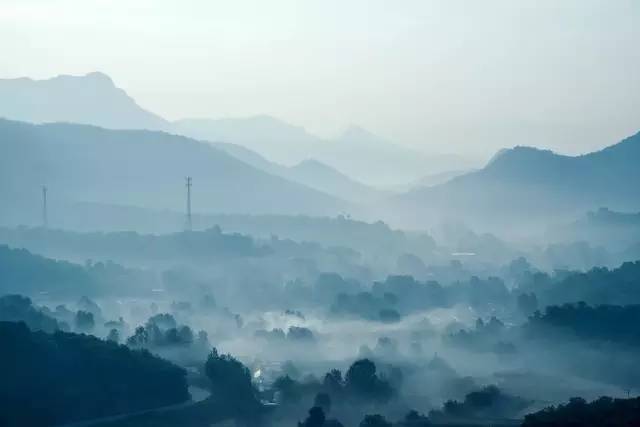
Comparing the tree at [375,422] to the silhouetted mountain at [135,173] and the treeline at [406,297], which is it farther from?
the silhouetted mountain at [135,173]

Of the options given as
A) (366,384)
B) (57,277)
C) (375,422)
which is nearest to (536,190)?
(57,277)

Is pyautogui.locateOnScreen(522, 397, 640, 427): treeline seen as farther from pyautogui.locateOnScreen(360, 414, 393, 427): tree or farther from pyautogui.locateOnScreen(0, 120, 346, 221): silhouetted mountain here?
pyautogui.locateOnScreen(0, 120, 346, 221): silhouetted mountain

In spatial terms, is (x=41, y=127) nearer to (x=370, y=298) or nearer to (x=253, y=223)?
(x=253, y=223)

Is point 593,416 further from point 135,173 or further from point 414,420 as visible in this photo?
point 135,173

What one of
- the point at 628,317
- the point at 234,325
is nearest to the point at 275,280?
the point at 234,325

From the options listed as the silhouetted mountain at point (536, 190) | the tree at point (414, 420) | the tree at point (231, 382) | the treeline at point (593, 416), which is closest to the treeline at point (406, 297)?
the tree at point (231, 382)
